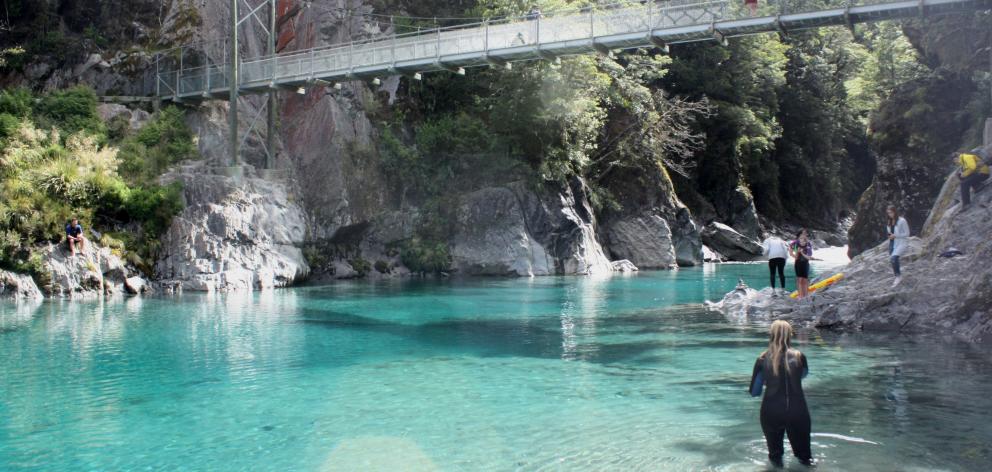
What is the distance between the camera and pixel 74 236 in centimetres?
2595

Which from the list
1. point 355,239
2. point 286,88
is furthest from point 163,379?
point 355,239

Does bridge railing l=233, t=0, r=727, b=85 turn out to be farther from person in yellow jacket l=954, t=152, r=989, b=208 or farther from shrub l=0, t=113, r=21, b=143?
person in yellow jacket l=954, t=152, r=989, b=208

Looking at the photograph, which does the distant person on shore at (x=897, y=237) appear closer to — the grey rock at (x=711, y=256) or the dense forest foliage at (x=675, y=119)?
the dense forest foliage at (x=675, y=119)

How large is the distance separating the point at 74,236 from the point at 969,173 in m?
23.5

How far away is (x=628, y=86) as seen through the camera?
41.7 m

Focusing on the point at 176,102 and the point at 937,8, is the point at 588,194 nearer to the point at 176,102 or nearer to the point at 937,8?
the point at 176,102

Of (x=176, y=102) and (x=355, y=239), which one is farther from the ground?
(x=176, y=102)

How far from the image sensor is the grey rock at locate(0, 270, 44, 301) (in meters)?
24.4

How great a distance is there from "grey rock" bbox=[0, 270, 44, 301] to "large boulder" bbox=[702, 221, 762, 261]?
34625 millimetres

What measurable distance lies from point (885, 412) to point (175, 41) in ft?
110

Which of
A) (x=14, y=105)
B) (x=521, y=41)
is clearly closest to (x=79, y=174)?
(x=14, y=105)

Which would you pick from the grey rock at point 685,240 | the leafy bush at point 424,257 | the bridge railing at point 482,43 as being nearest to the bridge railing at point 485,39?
the bridge railing at point 482,43

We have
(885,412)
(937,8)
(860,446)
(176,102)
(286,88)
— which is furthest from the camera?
(176,102)

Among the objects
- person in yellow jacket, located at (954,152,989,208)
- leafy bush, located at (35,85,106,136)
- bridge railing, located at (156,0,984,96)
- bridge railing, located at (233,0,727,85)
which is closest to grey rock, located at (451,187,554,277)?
bridge railing, located at (156,0,984,96)
